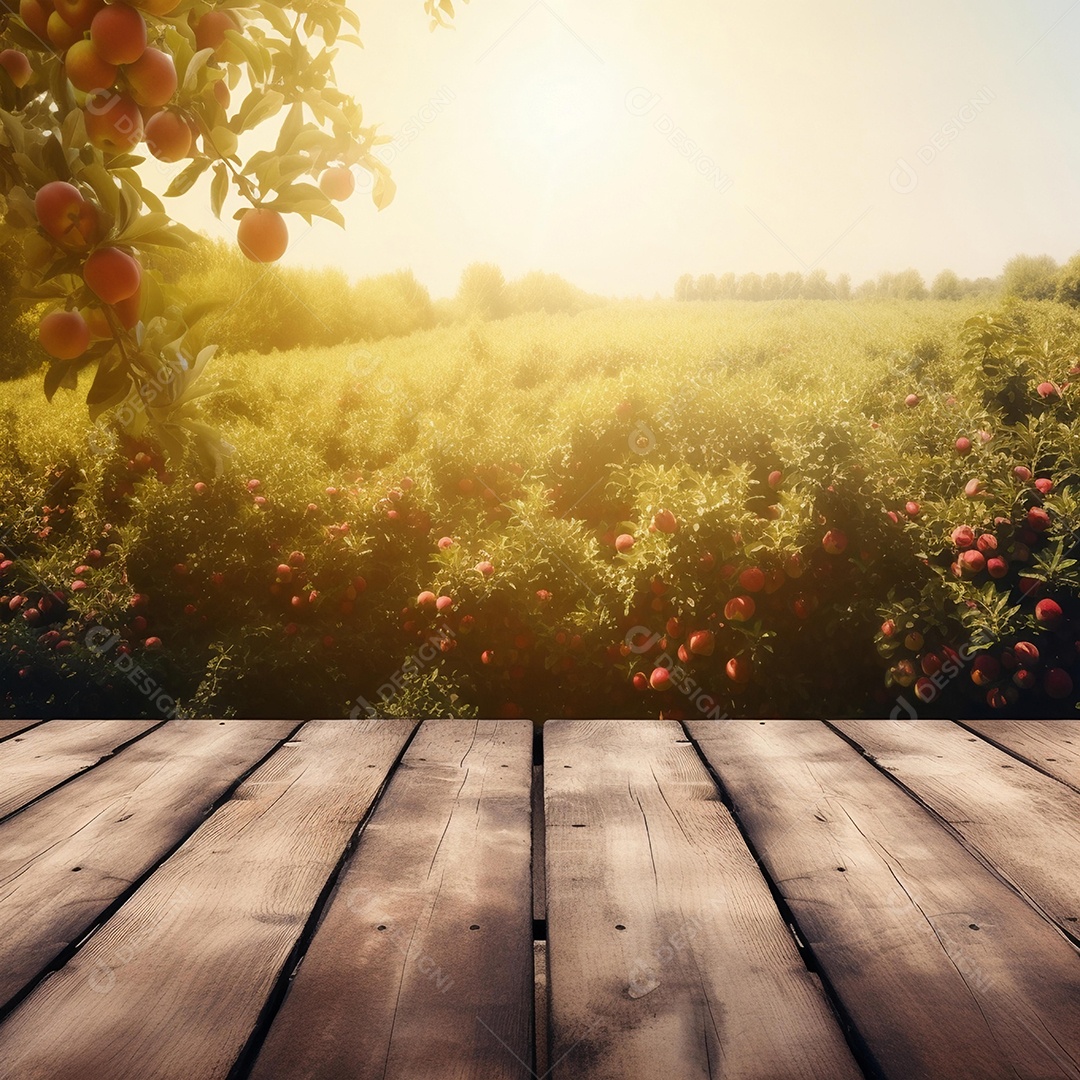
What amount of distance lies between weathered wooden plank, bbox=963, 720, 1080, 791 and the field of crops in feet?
3.79

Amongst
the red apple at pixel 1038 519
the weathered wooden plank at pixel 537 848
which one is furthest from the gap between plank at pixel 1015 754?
the red apple at pixel 1038 519

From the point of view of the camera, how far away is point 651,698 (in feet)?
11.1

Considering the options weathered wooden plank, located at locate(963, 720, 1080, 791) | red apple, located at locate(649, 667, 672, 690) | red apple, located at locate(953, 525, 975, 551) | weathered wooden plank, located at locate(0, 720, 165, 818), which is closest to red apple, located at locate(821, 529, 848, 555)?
red apple, located at locate(953, 525, 975, 551)

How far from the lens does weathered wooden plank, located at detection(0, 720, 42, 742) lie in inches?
66.6

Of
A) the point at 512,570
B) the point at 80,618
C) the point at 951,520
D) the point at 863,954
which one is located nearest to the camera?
the point at 863,954

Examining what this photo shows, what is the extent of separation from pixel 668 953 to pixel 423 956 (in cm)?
27

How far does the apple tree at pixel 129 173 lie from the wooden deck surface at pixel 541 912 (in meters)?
0.61

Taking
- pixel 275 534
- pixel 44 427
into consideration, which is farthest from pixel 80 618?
pixel 44 427

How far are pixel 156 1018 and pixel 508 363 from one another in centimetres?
609

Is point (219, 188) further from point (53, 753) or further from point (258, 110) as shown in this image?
point (53, 753)

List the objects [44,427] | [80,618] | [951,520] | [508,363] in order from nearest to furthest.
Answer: [951,520]
[80,618]
[44,427]
[508,363]

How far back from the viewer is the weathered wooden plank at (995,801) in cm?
109

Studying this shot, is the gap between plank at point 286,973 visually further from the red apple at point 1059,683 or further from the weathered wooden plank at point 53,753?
the red apple at point 1059,683

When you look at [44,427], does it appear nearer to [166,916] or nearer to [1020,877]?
[166,916]
